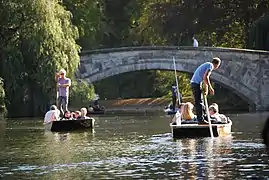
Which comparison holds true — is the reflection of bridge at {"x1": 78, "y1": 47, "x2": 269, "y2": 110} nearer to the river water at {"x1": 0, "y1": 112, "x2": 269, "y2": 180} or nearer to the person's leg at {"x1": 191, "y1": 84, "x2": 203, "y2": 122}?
the river water at {"x1": 0, "y1": 112, "x2": 269, "y2": 180}

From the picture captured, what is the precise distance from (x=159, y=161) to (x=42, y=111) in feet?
66.2

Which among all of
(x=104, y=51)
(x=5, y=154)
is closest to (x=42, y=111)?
(x=104, y=51)

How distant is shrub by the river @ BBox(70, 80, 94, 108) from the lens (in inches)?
1325

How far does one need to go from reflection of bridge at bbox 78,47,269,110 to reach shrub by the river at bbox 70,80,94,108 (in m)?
3.99

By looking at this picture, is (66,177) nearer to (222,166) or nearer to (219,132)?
(222,166)

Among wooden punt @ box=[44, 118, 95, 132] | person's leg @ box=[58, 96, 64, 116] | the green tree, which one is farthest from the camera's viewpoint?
the green tree

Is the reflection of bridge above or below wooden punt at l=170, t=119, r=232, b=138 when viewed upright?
above

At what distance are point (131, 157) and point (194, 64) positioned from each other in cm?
2622

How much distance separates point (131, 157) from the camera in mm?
13422

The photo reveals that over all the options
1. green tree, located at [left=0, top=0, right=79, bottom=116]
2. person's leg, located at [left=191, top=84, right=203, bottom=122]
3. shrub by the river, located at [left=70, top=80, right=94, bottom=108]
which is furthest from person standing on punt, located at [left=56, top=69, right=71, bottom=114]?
shrub by the river, located at [left=70, top=80, right=94, bottom=108]

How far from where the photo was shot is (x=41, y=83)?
3062 cm

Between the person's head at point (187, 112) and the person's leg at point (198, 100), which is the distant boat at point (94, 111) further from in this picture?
the person's leg at point (198, 100)

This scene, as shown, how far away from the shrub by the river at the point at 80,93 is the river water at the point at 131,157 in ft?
45.8

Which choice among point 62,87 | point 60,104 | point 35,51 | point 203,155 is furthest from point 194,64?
point 203,155
